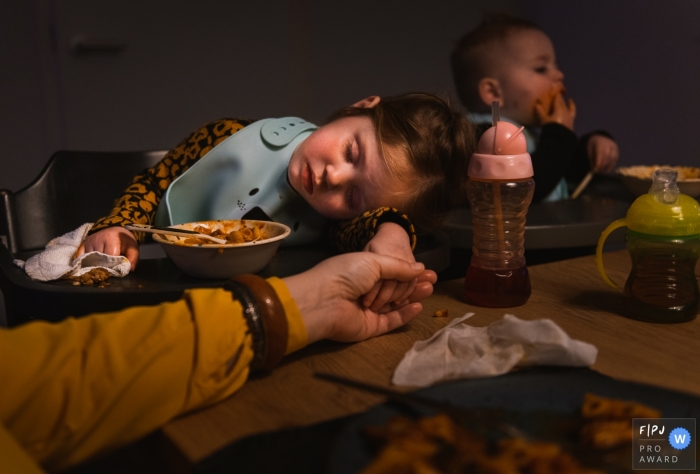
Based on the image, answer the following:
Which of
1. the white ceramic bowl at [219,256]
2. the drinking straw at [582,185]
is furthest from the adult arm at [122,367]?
the drinking straw at [582,185]

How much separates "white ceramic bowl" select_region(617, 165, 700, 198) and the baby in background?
174 mm

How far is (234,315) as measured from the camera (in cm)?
70

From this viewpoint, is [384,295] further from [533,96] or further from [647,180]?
[533,96]

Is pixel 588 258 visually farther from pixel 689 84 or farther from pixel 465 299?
pixel 689 84

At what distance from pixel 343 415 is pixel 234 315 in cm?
15

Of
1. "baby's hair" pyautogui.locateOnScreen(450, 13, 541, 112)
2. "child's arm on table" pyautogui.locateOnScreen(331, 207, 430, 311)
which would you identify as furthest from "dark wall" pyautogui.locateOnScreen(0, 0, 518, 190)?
"child's arm on table" pyautogui.locateOnScreen(331, 207, 430, 311)

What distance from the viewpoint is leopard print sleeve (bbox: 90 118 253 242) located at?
131cm

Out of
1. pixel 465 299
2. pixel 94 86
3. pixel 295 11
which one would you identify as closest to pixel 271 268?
pixel 465 299

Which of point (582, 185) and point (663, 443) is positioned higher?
point (663, 443)

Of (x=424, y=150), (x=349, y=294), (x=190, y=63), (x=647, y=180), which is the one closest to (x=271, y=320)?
(x=349, y=294)

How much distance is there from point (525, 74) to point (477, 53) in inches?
8.0

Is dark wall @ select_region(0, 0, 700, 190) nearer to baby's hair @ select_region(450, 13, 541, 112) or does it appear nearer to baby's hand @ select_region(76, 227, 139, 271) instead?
Answer: baby's hair @ select_region(450, 13, 541, 112)

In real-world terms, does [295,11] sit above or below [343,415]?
above

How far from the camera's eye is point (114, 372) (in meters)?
0.62
